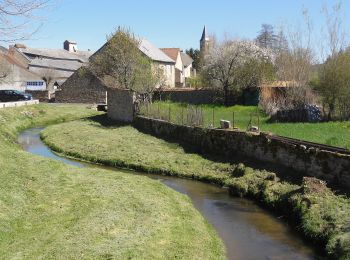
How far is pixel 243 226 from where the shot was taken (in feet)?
50.5

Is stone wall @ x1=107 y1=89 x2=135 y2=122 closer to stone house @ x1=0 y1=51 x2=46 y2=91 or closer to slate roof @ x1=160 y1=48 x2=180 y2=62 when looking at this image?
stone house @ x1=0 y1=51 x2=46 y2=91

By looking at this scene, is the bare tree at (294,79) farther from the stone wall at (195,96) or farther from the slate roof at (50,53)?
the slate roof at (50,53)

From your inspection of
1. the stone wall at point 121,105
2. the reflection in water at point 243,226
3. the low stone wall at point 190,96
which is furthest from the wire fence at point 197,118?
the low stone wall at point 190,96

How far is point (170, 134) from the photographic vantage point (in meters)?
29.3

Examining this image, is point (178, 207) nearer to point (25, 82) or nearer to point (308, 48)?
point (308, 48)

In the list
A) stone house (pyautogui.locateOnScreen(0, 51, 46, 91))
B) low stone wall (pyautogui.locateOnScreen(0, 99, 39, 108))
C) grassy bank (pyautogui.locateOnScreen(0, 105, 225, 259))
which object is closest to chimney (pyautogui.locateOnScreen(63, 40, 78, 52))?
stone house (pyautogui.locateOnScreen(0, 51, 46, 91))

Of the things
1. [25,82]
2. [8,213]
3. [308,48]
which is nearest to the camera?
[8,213]

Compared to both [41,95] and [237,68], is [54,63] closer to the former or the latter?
[41,95]

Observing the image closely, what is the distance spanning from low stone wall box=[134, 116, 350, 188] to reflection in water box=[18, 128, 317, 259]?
2.86 metres

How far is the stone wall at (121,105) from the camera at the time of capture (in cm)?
3716

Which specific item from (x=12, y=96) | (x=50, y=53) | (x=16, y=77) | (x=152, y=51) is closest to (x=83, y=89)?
(x=12, y=96)

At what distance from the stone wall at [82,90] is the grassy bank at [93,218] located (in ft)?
128

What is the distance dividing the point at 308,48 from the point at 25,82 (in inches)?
2030

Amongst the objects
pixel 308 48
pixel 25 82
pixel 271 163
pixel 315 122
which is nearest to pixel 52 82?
pixel 25 82
